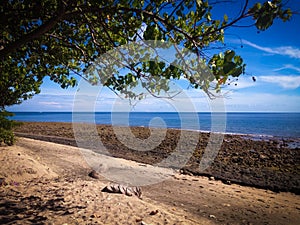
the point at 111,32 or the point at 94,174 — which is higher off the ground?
the point at 111,32

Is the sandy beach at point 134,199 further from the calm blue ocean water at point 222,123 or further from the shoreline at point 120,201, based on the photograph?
the calm blue ocean water at point 222,123

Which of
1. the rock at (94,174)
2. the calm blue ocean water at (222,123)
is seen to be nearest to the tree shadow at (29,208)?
the rock at (94,174)

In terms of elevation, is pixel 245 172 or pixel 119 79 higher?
Result: pixel 119 79

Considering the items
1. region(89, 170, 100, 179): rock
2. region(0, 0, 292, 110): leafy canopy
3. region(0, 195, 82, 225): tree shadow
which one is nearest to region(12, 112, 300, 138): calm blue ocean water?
region(0, 0, 292, 110): leafy canopy

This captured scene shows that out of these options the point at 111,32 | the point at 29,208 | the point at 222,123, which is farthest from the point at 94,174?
the point at 222,123

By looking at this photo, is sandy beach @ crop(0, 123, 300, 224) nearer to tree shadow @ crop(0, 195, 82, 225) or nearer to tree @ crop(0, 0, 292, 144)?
tree shadow @ crop(0, 195, 82, 225)

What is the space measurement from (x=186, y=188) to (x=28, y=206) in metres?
5.49

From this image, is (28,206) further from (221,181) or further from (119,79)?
(221,181)

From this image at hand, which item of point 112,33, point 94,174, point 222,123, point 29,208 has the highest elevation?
point 112,33

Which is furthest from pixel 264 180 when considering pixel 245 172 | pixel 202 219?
pixel 202 219

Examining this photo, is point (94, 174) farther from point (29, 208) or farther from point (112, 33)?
point (112, 33)

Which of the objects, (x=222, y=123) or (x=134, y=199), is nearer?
(x=134, y=199)

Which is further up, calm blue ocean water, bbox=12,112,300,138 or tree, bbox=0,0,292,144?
tree, bbox=0,0,292,144

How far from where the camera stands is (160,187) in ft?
26.6
